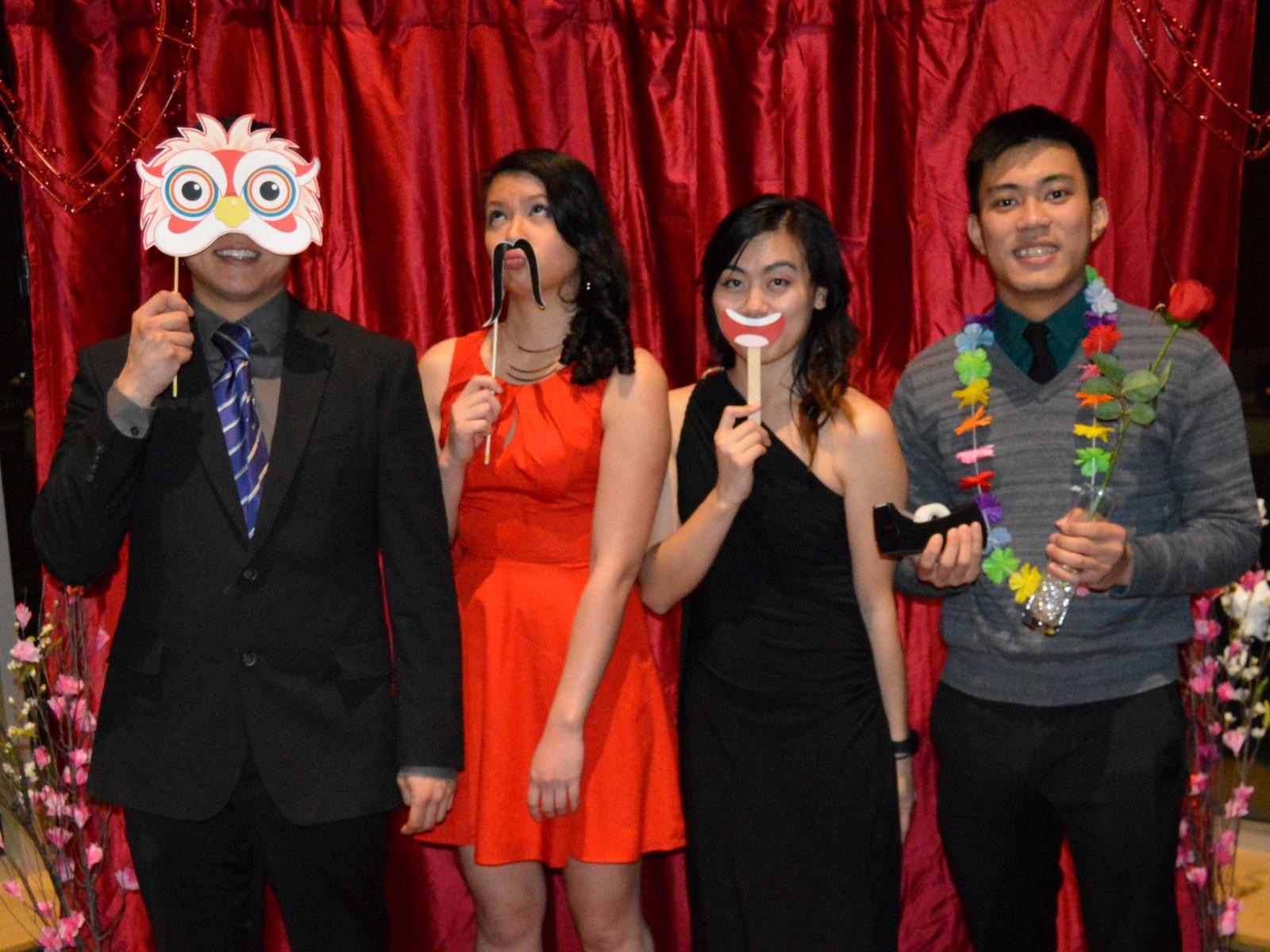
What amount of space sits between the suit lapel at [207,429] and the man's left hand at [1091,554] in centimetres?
117

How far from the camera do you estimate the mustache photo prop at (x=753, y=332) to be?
1993 millimetres

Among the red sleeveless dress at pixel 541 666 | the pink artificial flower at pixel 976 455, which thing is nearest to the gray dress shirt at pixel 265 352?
the red sleeveless dress at pixel 541 666

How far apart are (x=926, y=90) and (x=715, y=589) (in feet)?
3.87

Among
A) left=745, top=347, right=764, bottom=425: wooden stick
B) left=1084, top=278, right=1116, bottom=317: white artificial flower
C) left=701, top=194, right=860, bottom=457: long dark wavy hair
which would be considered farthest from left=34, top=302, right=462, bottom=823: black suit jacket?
left=1084, top=278, right=1116, bottom=317: white artificial flower

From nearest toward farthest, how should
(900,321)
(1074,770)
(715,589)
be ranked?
(1074,770)
(715,589)
(900,321)

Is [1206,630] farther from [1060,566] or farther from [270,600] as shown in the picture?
[270,600]

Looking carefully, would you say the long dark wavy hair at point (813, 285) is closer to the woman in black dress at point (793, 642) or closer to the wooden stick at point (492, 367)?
the woman in black dress at point (793, 642)

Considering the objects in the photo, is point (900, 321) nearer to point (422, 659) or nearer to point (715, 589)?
point (715, 589)

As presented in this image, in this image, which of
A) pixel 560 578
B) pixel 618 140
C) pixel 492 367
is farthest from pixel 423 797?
pixel 618 140

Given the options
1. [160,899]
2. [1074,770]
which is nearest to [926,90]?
[1074,770]

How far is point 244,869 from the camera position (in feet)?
6.10

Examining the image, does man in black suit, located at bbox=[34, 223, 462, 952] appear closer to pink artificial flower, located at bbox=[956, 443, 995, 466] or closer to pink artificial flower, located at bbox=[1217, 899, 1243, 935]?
pink artificial flower, located at bbox=[956, 443, 995, 466]

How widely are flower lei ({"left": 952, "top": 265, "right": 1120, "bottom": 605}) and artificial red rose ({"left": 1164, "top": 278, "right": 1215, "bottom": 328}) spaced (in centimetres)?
10

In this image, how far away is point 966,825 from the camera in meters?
Result: 2.06
